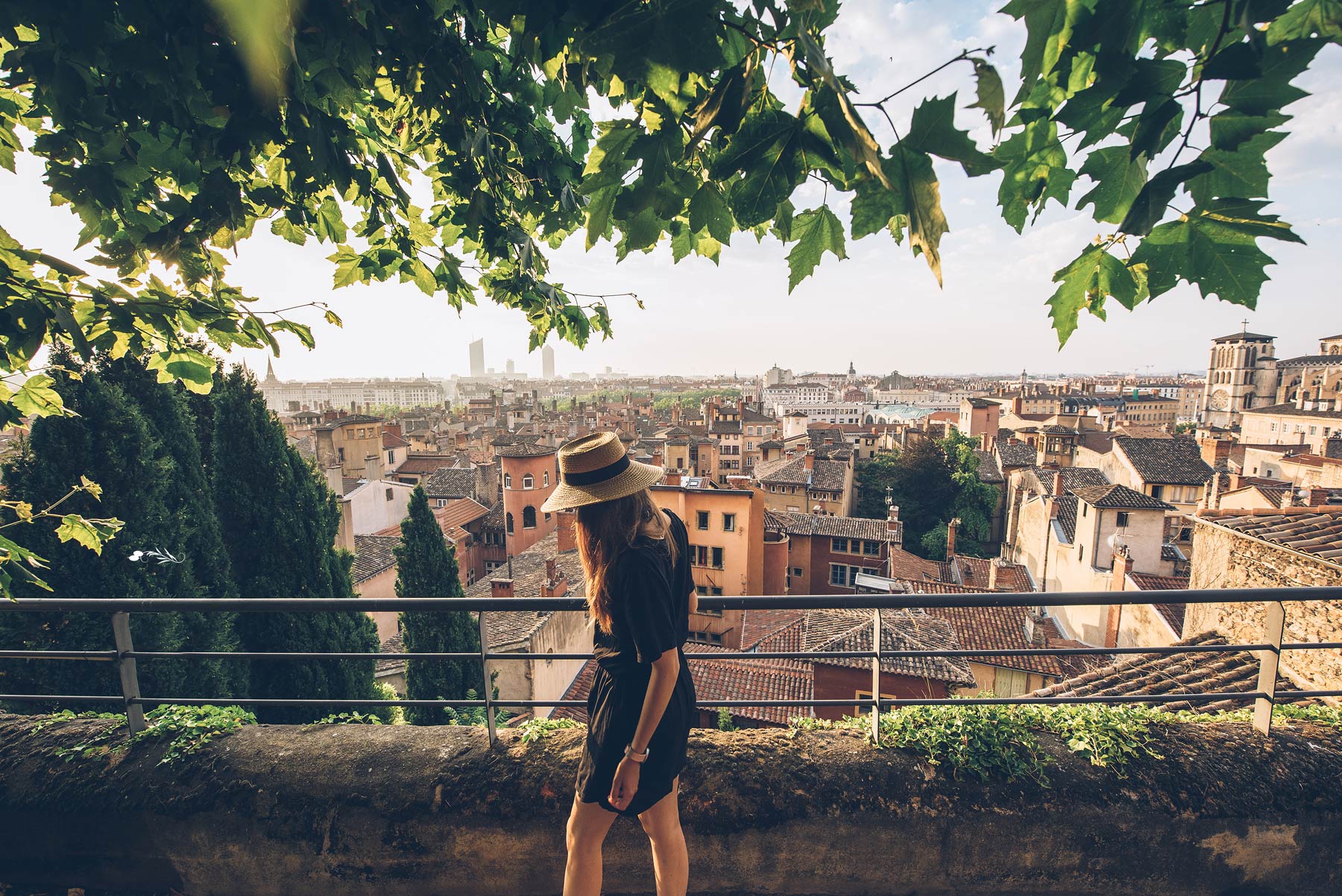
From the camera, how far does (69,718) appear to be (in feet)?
9.34

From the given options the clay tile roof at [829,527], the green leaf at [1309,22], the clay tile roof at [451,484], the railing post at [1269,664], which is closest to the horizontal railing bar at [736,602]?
the railing post at [1269,664]

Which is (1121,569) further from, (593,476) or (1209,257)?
(593,476)

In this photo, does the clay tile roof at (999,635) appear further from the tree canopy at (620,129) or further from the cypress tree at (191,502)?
the cypress tree at (191,502)

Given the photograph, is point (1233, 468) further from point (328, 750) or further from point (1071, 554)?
point (328, 750)

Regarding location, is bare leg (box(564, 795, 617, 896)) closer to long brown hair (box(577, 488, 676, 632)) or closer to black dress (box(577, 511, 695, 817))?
black dress (box(577, 511, 695, 817))

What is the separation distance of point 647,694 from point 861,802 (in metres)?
1.14

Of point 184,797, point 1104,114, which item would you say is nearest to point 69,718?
point 184,797

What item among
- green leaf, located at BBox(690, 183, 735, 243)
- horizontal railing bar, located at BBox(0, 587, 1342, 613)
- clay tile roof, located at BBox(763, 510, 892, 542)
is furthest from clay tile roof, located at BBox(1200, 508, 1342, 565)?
clay tile roof, located at BBox(763, 510, 892, 542)

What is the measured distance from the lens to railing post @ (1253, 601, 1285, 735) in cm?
242

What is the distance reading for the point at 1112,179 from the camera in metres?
1.38

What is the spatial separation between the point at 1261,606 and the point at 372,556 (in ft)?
77.0

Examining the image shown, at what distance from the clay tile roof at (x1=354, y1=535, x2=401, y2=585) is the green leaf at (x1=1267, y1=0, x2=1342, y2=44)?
20.6 metres

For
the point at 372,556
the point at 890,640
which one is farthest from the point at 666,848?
the point at 372,556

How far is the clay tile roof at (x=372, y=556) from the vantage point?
19938 mm
